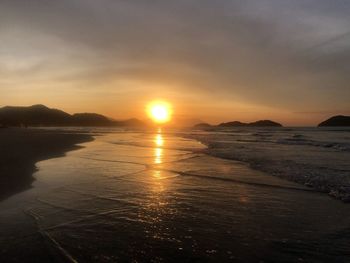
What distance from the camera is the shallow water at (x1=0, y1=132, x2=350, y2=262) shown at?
5.36 m

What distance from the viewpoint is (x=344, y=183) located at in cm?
1170

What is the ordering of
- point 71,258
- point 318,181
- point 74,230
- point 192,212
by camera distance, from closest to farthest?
point 71,258
point 74,230
point 192,212
point 318,181

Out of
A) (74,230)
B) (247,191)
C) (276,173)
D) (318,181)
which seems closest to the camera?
(74,230)

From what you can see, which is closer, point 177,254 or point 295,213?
point 177,254

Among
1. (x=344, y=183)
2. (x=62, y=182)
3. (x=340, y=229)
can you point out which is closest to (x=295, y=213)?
(x=340, y=229)

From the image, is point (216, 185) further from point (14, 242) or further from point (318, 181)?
point (14, 242)

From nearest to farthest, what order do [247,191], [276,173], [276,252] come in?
1. [276,252]
2. [247,191]
3. [276,173]

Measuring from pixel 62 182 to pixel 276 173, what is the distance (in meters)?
9.14

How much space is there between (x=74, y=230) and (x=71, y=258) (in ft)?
4.52

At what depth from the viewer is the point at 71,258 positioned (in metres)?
5.05

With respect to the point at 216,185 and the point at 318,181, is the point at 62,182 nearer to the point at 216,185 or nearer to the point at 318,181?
the point at 216,185

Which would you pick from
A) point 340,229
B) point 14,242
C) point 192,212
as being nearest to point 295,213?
point 340,229

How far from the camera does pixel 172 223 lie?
696cm

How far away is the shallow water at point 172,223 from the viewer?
5355 mm
